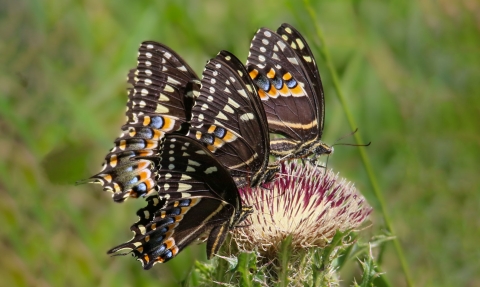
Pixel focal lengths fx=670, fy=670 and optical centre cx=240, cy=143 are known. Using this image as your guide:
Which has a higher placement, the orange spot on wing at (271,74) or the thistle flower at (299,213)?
the orange spot on wing at (271,74)

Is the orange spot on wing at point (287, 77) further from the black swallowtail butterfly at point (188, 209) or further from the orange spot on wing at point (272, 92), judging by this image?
the black swallowtail butterfly at point (188, 209)

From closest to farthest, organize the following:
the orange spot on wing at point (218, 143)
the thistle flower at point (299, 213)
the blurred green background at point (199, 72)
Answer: the thistle flower at point (299, 213)
the orange spot on wing at point (218, 143)
the blurred green background at point (199, 72)

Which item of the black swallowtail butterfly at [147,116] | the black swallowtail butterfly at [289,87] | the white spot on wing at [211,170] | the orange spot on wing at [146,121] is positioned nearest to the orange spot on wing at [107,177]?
the black swallowtail butterfly at [147,116]

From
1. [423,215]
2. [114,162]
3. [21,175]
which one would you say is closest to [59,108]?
[21,175]

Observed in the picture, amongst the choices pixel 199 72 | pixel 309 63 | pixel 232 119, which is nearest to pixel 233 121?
pixel 232 119

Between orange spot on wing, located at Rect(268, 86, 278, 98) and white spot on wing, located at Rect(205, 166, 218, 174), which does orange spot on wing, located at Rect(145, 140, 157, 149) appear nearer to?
white spot on wing, located at Rect(205, 166, 218, 174)

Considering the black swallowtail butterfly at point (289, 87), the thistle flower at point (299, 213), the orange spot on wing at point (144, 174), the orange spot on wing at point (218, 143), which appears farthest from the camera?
the black swallowtail butterfly at point (289, 87)

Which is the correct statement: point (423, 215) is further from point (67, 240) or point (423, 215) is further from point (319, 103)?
point (67, 240)

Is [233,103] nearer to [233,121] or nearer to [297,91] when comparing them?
[233,121]
